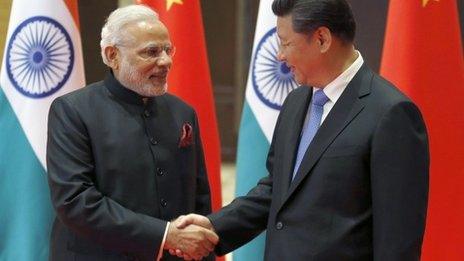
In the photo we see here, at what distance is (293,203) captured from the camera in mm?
2244

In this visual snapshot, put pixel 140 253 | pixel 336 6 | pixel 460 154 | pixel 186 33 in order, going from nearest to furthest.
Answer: pixel 336 6, pixel 140 253, pixel 460 154, pixel 186 33

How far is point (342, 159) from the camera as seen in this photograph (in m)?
2.15

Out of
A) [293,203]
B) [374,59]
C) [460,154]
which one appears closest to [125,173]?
[293,203]

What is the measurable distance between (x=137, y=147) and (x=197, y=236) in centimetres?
33

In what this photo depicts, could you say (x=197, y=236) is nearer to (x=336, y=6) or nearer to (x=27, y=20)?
(x=336, y=6)

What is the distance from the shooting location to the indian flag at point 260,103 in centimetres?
361

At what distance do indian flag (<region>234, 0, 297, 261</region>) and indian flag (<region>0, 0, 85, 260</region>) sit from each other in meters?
0.75

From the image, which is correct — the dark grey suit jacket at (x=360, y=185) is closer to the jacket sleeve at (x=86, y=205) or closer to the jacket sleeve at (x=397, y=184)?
the jacket sleeve at (x=397, y=184)

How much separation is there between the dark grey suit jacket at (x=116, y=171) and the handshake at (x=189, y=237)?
0.13 feet

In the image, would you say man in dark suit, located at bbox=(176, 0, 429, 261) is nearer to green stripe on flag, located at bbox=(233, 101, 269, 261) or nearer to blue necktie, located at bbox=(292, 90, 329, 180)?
blue necktie, located at bbox=(292, 90, 329, 180)

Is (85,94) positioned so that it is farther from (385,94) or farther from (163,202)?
(385,94)

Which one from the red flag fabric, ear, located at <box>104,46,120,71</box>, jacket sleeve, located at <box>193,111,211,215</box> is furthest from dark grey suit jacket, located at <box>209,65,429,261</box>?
the red flag fabric

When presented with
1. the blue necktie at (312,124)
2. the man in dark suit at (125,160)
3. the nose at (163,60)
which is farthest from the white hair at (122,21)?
the blue necktie at (312,124)

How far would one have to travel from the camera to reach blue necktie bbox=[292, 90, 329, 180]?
7.47ft
